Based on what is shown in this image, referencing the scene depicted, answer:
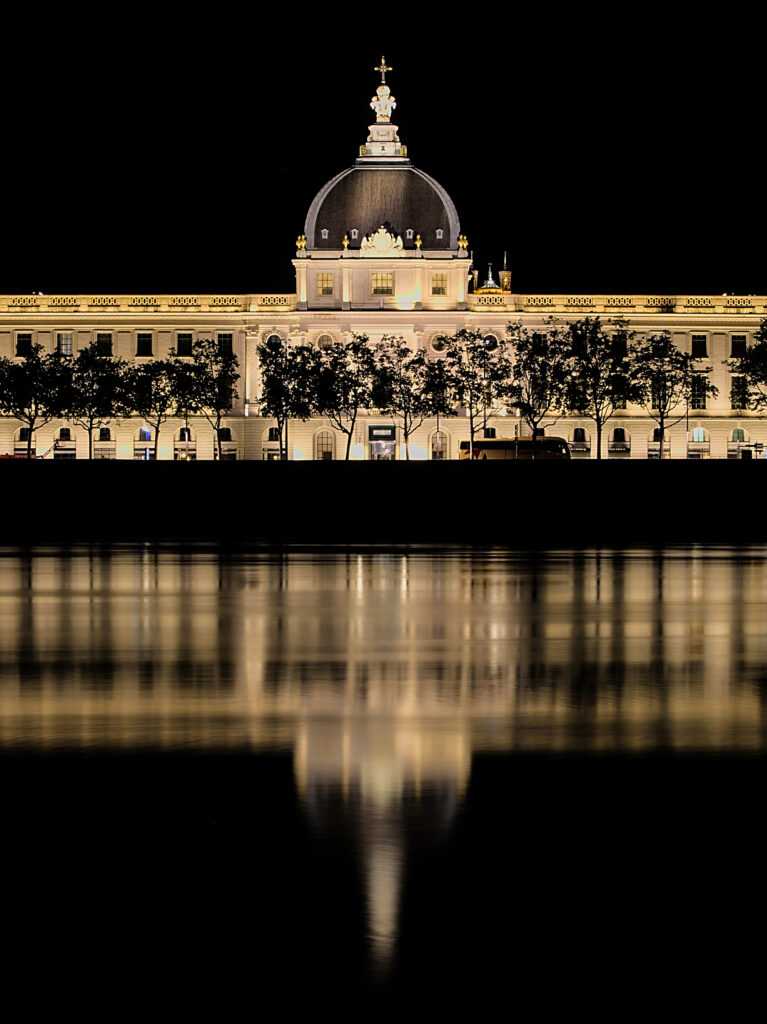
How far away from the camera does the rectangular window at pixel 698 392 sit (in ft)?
392

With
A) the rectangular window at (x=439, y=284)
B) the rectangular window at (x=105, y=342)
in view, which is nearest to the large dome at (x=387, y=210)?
the rectangular window at (x=439, y=284)

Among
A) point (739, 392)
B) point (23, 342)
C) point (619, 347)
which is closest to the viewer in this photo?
point (619, 347)

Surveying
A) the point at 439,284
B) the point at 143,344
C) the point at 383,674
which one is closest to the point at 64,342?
the point at 143,344

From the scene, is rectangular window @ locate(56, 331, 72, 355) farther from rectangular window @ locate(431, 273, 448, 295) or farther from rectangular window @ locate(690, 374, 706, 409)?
rectangular window @ locate(690, 374, 706, 409)

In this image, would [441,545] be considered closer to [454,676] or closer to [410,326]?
[454,676]

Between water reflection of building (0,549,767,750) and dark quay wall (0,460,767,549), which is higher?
dark quay wall (0,460,767,549)

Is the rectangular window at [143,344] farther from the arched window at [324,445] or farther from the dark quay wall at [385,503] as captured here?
the dark quay wall at [385,503]

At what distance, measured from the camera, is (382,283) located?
422 ft

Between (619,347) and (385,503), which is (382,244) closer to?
(619,347)

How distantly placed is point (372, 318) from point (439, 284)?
242 inches

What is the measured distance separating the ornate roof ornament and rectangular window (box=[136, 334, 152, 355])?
19045mm

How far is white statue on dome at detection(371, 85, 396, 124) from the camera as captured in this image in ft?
434

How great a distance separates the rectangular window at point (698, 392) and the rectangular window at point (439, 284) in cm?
2127

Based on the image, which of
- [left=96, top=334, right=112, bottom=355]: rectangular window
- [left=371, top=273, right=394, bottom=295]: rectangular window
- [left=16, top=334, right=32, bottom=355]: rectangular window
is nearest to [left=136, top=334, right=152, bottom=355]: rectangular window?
[left=96, top=334, right=112, bottom=355]: rectangular window
